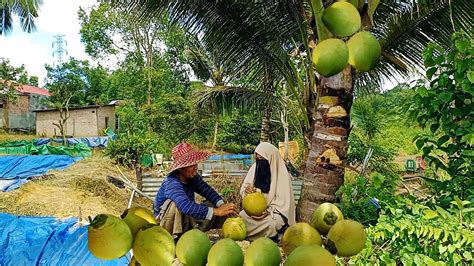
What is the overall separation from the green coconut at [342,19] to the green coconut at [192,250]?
431mm

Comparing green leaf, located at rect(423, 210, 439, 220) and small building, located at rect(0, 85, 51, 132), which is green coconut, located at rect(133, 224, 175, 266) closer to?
green leaf, located at rect(423, 210, 439, 220)

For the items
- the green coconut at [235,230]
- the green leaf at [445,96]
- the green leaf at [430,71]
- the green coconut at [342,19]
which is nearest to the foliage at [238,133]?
the green leaf at [430,71]

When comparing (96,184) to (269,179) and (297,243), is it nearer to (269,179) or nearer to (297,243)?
(269,179)

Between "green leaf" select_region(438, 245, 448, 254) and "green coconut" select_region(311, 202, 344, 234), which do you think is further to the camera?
"green leaf" select_region(438, 245, 448, 254)

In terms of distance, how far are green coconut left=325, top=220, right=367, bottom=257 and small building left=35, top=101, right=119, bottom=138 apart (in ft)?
73.0

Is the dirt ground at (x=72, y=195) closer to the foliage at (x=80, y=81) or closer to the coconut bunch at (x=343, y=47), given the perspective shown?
the coconut bunch at (x=343, y=47)

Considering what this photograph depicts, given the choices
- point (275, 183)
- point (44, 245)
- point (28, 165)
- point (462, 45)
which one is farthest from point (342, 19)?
point (28, 165)

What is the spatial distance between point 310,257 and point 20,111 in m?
28.8

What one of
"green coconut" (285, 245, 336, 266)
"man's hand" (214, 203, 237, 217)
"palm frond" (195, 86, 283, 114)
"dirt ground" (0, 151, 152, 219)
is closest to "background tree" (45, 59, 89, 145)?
"dirt ground" (0, 151, 152, 219)

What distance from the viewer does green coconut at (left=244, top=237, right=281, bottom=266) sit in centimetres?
65

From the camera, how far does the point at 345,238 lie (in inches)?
28.5

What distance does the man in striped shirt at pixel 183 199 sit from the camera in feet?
8.61

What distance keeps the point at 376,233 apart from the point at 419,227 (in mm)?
153

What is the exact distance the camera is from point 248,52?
4.60 m
